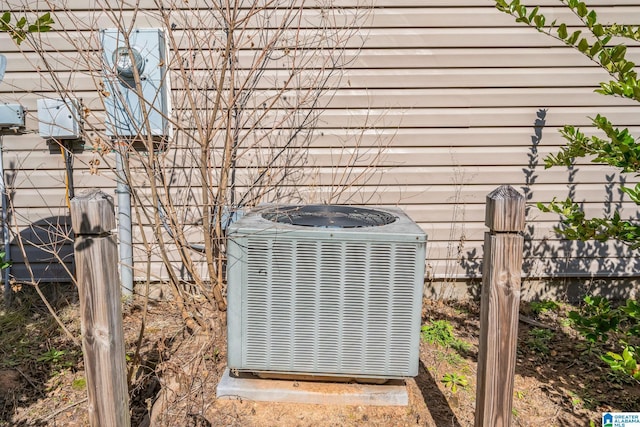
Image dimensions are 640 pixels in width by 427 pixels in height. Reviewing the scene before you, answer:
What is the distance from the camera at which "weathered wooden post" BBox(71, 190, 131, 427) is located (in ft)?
5.12

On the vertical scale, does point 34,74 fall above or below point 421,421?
above

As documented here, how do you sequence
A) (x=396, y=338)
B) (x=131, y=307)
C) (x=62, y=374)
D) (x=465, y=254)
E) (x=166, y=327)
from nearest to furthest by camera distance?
(x=396, y=338), (x=62, y=374), (x=166, y=327), (x=131, y=307), (x=465, y=254)

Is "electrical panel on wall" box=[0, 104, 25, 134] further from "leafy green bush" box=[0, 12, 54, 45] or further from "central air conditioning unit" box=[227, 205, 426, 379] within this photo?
"central air conditioning unit" box=[227, 205, 426, 379]

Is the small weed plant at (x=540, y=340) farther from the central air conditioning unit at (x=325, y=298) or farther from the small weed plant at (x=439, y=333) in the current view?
the central air conditioning unit at (x=325, y=298)

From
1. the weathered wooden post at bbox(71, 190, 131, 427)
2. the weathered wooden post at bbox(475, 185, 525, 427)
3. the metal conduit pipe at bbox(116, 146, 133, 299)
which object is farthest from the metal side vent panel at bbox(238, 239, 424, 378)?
the metal conduit pipe at bbox(116, 146, 133, 299)

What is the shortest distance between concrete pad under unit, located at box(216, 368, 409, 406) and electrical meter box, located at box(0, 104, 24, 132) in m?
2.69

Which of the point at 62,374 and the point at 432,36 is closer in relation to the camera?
the point at 62,374

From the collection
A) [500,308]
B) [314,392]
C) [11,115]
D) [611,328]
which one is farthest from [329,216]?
[11,115]

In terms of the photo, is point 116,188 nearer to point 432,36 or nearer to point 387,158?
point 387,158

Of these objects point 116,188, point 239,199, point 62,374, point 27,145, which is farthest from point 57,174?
point 62,374

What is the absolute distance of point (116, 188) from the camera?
376cm

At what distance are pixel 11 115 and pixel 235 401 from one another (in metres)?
2.86

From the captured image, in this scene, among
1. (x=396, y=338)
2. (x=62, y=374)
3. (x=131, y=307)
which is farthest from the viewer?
(x=131, y=307)

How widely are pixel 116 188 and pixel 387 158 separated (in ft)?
7.64
